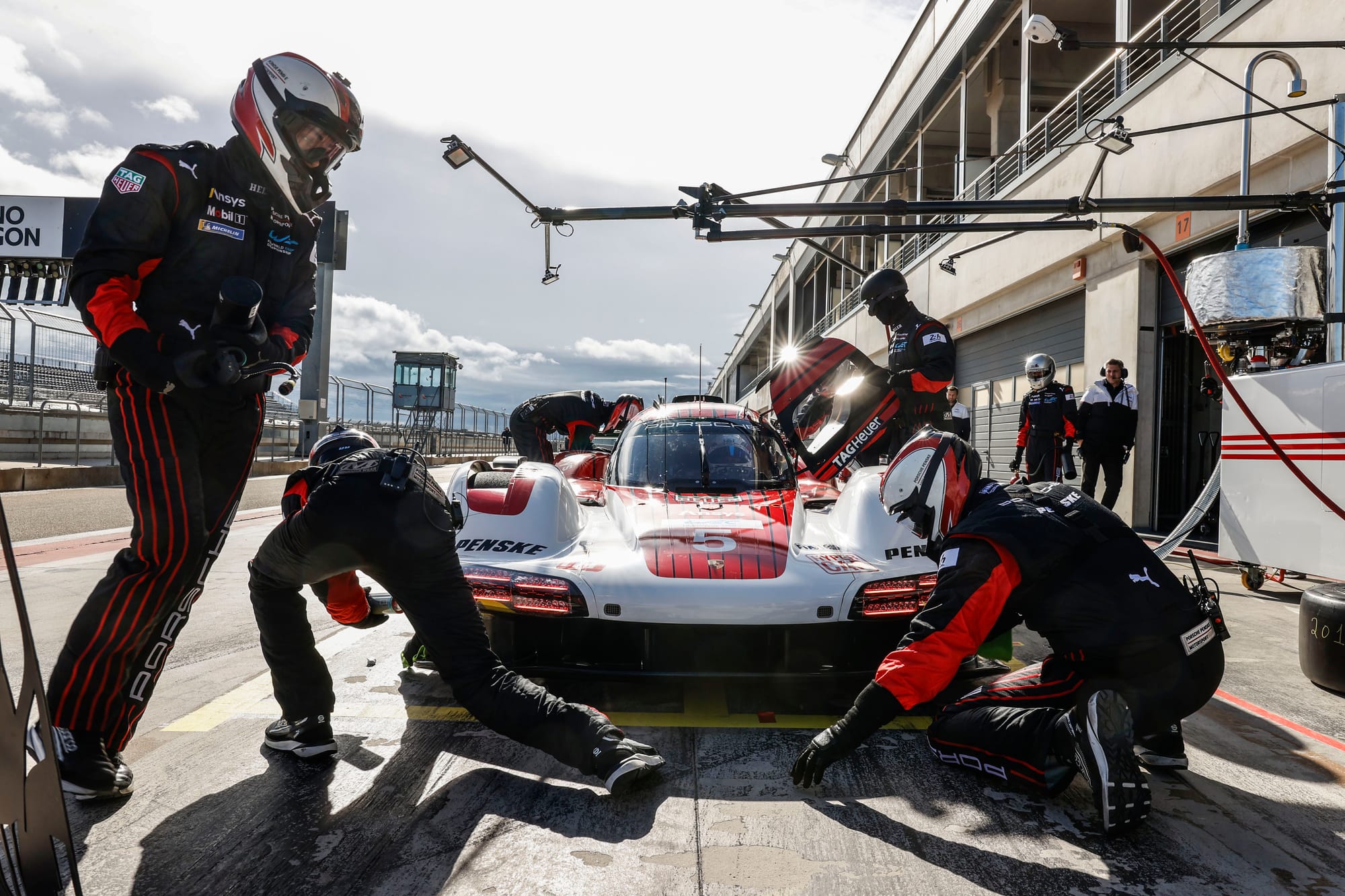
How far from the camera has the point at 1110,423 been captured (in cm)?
803

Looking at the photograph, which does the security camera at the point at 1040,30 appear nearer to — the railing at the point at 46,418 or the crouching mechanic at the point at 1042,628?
the crouching mechanic at the point at 1042,628

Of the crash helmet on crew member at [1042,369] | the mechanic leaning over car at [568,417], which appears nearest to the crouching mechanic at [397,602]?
the mechanic leaning over car at [568,417]

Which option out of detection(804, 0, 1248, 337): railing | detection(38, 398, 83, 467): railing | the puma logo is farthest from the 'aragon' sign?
the puma logo

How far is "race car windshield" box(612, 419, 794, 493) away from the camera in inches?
160

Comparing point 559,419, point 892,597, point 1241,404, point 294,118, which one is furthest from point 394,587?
point 559,419

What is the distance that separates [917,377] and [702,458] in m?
2.03

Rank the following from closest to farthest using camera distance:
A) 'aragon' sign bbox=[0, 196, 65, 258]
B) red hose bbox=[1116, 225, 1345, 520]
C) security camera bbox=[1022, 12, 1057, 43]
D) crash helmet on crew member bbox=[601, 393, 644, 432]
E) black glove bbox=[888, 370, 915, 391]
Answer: red hose bbox=[1116, 225, 1345, 520], security camera bbox=[1022, 12, 1057, 43], black glove bbox=[888, 370, 915, 391], crash helmet on crew member bbox=[601, 393, 644, 432], 'aragon' sign bbox=[0, 196, 65, 258]

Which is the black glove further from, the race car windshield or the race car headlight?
the race car headlight

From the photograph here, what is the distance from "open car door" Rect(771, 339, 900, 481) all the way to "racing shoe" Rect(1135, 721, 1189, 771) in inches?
118

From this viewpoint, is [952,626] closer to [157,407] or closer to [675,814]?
[675,814]

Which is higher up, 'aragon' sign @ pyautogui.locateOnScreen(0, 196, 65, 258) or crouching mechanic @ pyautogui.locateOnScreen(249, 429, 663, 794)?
'aragon' sign @ pyautogui.locateOnScreen(0, 196, 65, 258)

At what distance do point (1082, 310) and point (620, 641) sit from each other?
9.84 m

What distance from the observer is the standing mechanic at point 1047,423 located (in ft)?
28.1

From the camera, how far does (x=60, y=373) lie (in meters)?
14.4
